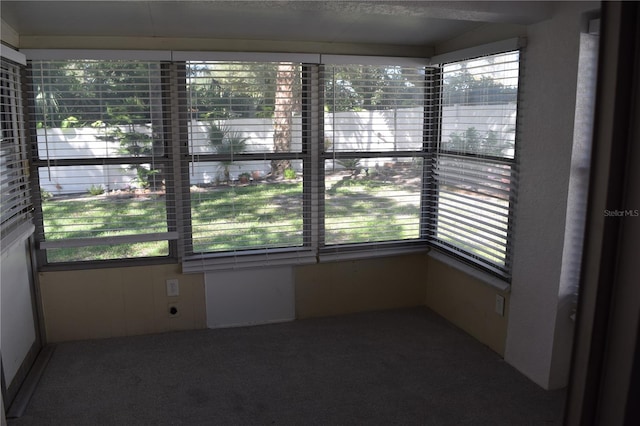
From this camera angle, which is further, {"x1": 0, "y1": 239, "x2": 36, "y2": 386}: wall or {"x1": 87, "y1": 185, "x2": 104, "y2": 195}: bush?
{"x1": 87, "y1": 185, "x2": 104, "y2": 195}: bush

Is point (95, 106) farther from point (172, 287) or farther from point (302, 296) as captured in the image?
point (302, 296)

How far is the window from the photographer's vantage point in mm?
3082

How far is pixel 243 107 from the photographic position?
3.29 metres

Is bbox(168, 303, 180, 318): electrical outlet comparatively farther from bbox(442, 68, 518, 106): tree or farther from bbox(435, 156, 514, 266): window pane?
bbox(442, 68, 518, 106): tree

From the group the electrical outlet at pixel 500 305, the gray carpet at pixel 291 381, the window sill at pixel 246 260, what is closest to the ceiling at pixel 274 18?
the window sill at pixel 246 260

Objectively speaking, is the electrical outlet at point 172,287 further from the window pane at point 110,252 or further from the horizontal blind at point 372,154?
the horizontal blind at point 372,154

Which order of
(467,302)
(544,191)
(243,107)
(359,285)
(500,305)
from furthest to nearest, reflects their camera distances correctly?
1. (359,285)
2. (467,302)
3. (243,107)
4. (500,305)
5. (544,191)

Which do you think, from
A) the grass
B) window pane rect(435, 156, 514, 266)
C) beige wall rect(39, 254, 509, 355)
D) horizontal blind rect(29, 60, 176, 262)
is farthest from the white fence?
beige wall rect(39, 254, 509, 355)

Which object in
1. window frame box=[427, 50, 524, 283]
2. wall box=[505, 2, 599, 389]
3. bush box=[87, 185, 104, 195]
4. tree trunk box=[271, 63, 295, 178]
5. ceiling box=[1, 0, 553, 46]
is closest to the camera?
ceiling box=[1, 0, 553, 46]

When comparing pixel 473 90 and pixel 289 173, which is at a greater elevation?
pixel 473 90

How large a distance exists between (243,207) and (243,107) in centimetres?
66

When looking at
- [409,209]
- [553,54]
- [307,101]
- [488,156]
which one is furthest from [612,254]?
[409,209]

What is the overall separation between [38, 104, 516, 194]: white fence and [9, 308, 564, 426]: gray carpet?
41.6 inches

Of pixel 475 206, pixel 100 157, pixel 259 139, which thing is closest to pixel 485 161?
pixel 475 206
